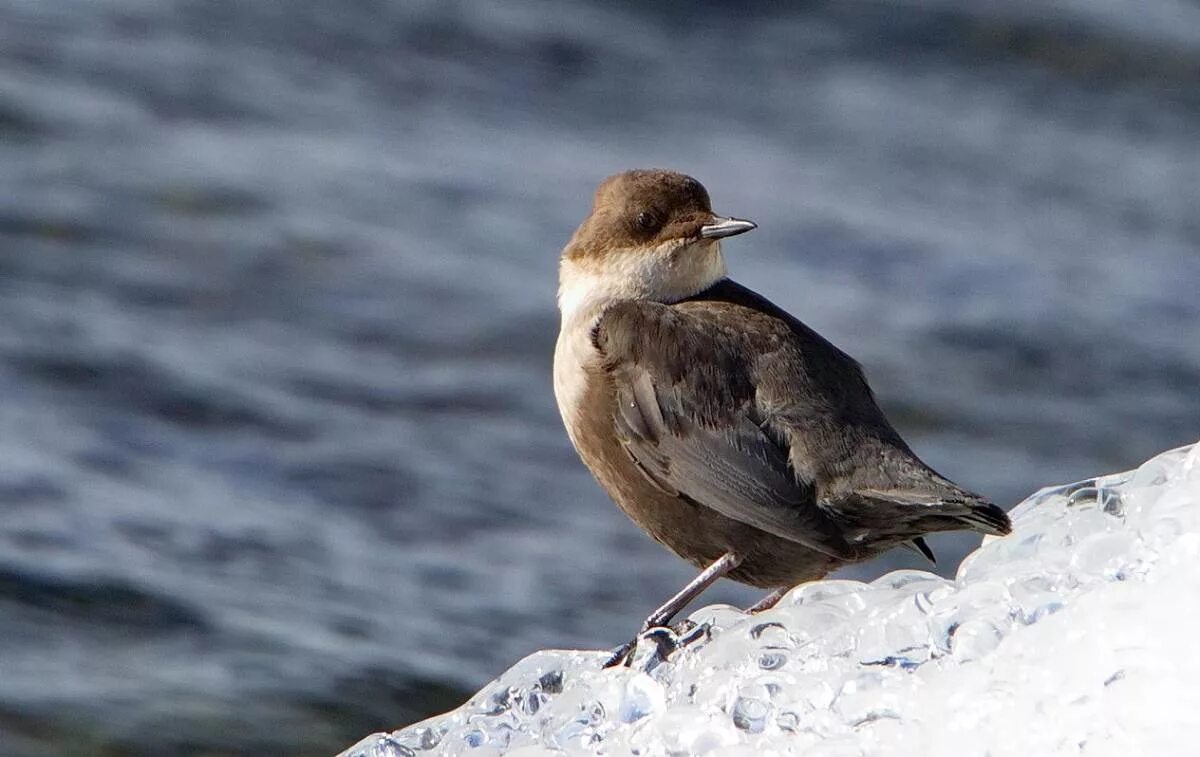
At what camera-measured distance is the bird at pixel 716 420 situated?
4238 mm

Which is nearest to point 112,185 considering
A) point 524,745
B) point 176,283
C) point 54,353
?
point 176,283

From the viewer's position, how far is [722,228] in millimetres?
4734

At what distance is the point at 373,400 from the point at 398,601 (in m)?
1.79

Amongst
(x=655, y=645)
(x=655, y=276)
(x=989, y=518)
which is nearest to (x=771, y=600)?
(x=655, y=645)

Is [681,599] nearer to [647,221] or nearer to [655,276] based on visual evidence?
[655,276]

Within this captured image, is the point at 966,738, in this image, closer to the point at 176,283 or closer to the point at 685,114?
the point at 176,283

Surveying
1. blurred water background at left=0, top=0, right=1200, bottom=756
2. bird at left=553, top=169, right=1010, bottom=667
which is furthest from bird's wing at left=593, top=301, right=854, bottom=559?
blurred water background at left=0, top=0, right=1200, bottom=756

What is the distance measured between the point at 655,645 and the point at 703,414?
29.9 inches

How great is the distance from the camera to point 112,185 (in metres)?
10.0

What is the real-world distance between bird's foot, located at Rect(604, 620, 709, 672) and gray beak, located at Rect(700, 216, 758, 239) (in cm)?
108

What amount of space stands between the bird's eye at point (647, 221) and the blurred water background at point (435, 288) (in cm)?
217

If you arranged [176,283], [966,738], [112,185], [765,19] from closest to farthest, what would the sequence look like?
[966,738] < [176,283] < [112,185] < [765,19]

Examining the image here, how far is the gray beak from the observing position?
4680 mm

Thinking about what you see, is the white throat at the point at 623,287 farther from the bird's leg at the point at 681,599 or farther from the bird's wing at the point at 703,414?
the bird's leg at the point at 681,599
